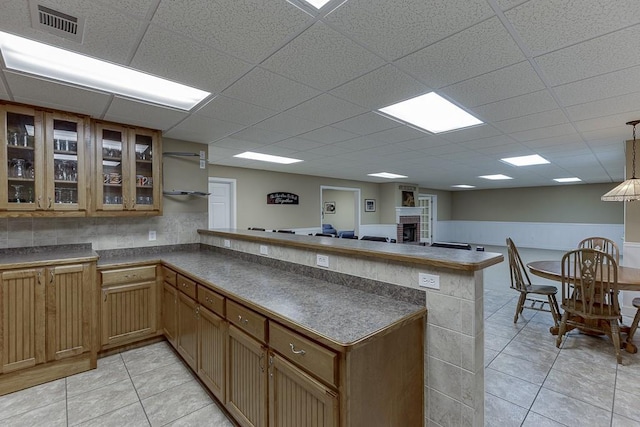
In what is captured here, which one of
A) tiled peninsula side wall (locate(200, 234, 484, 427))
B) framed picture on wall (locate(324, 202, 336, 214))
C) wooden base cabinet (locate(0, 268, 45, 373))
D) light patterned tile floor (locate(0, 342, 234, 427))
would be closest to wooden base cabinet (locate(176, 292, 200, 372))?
light patterned tile floor (locate(0, 342, 234, 427))

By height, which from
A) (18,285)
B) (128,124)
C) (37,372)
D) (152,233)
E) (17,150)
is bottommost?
(37,372)

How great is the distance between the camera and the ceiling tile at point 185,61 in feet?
5.54

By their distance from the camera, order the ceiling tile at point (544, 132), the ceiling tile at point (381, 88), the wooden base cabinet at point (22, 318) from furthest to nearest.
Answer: the ceiling tile at point (544, 132), the wooden base cabinet at point (22, 318), the ceiling tile at point (381, 88)

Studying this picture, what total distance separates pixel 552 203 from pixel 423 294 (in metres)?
11.8

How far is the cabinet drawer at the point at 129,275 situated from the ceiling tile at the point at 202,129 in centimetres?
161

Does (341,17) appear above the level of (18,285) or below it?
above

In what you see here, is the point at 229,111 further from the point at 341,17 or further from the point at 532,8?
the point at 532,8

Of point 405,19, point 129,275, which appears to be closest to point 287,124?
point 405,19

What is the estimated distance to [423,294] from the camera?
5.40 ft

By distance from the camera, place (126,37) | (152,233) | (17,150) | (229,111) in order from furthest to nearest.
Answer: (152,233), (229,111), (17,150), (126,37)

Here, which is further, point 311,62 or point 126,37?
point 311,62

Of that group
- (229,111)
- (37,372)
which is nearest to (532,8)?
(229,111)

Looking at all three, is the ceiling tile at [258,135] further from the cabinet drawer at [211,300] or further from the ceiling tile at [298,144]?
the cabinet drawer at [211,300]

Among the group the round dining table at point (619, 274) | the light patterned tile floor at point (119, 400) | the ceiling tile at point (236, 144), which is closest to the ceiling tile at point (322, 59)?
the ceiling tile at point (236, 144)
